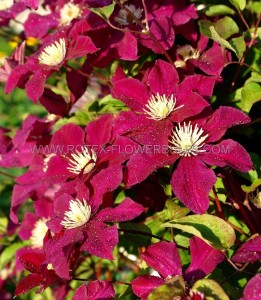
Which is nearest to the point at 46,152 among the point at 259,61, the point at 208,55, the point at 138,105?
the point at 138,105

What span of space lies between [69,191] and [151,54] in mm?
347

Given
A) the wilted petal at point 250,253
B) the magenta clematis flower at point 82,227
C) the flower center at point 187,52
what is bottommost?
the magenta clematis flower at point 82,227

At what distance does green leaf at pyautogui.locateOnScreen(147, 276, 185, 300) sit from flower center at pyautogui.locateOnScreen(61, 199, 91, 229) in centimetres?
21

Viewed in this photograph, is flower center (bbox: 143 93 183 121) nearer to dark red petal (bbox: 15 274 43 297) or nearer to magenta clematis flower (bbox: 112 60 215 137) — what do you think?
magenta clematis flower (bbox: 112 60 215 137)

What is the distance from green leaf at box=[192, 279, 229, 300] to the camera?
2.21 ft

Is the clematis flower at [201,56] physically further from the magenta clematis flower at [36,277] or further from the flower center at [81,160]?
the magenta clematis flower at [36,277]

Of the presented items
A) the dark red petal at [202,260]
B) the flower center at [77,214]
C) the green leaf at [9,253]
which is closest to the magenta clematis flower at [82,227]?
the flower center at [77,214]

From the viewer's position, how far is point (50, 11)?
4.26ft

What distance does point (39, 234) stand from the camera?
1146mm

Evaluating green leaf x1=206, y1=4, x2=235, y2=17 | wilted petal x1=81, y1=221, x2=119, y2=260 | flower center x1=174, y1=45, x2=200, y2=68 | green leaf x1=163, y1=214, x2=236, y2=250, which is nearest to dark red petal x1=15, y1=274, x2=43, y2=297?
wilted petal x1=81, y1=221, x2=119, y2=260

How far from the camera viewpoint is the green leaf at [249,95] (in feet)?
2.97

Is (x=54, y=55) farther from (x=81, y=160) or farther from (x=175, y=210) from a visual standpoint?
(x=175, y=210)

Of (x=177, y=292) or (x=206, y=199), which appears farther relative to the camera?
(x=206, y=199)

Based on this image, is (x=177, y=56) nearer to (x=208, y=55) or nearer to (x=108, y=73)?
(x=208, y=55)
